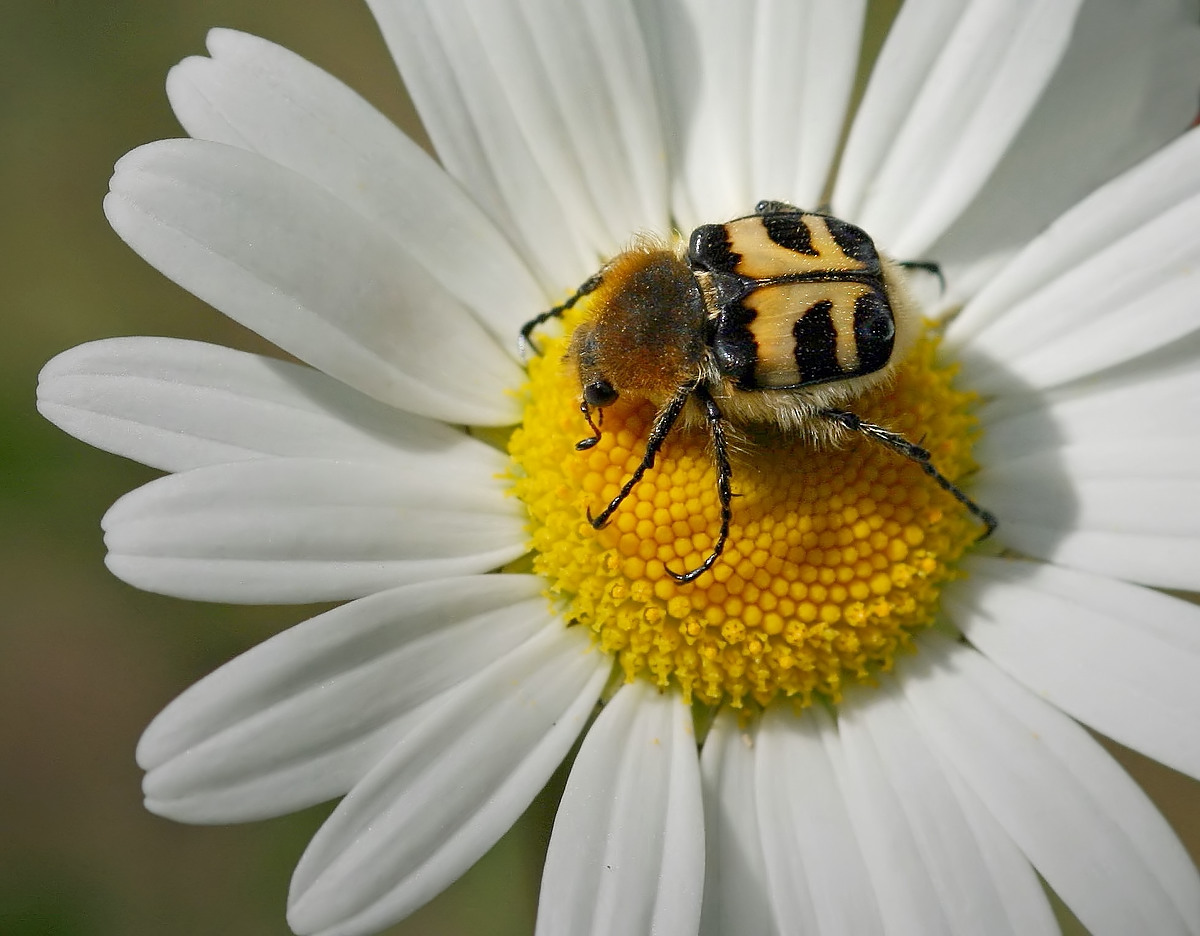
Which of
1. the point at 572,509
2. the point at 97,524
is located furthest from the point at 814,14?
the point at 97,524

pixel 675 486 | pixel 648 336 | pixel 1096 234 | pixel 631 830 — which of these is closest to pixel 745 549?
pixel 675 486

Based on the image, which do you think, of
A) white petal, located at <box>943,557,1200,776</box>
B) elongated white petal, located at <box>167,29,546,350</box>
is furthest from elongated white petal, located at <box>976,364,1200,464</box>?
elongated white petal, located at <box>167,29,546,350</box>

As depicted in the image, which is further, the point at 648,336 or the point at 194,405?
the point at 194,405

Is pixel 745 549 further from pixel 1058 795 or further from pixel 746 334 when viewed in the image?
pixel 1058 795

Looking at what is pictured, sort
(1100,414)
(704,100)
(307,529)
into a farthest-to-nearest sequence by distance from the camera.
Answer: (704,100), (1100,414), (307,529)

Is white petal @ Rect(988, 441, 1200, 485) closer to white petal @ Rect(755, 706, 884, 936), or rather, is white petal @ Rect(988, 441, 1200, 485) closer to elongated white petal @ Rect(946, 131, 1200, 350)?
elongated white petal @ Rect(946, 131, 1200, 350)
